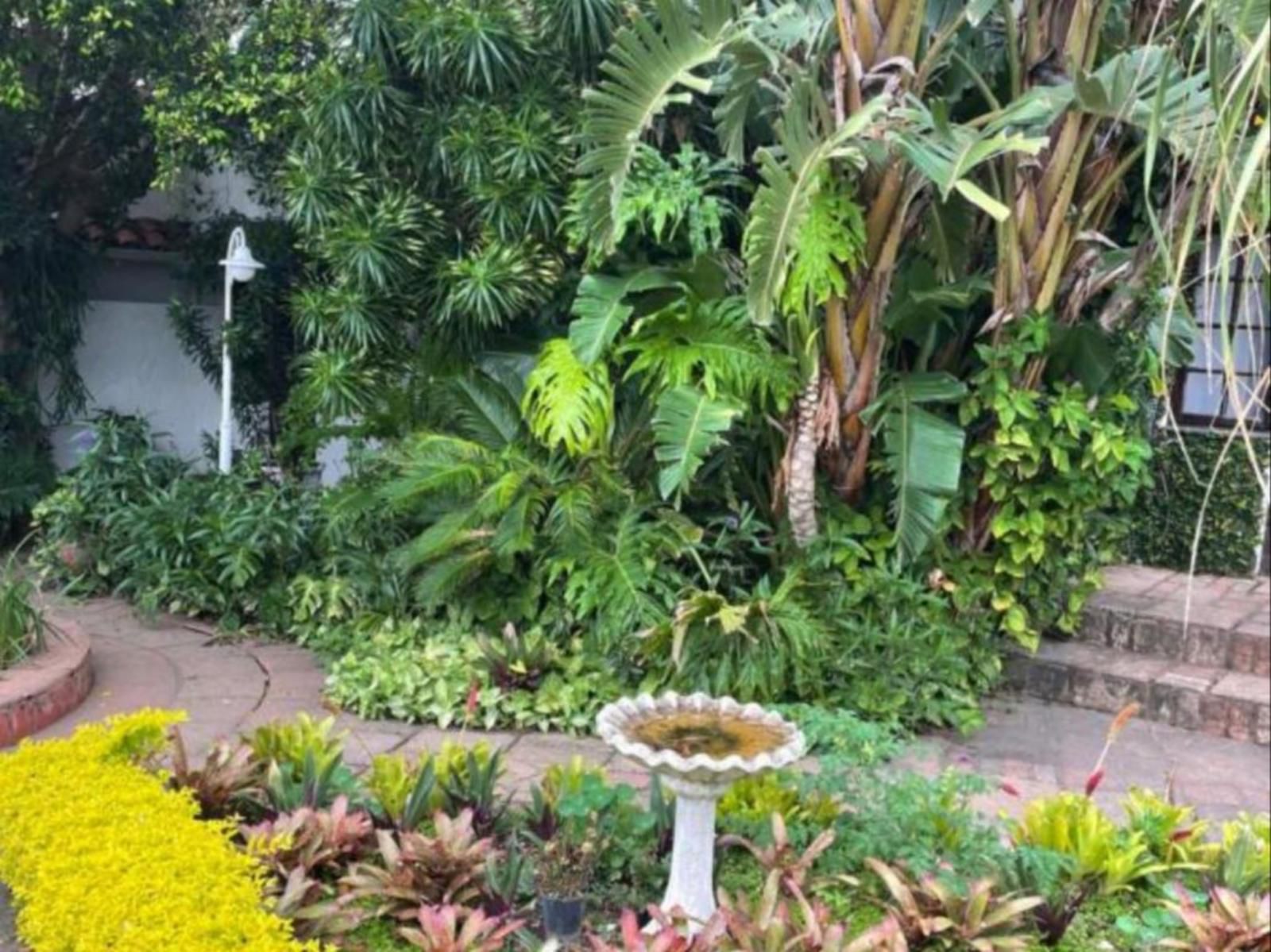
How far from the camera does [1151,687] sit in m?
5.34

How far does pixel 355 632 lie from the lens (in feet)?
18.1

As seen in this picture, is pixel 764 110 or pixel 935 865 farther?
pixel 764 110

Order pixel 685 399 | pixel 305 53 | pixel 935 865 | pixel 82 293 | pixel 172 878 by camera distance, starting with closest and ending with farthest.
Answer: pixel 172 878 → pixel 935 865 → pixel 685 399 → pixel 305 53 → pixel 82 293

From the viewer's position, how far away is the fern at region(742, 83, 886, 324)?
4180 millimetres

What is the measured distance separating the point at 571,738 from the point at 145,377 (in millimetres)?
5991

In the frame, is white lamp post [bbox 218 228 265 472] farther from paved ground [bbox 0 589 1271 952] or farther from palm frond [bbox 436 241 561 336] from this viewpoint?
palm frond [bbox 436 241 561 336]

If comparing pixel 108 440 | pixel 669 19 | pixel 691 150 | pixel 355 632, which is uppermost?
pixel 669 19

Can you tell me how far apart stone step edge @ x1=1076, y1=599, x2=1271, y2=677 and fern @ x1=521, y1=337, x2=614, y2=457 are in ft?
9.41

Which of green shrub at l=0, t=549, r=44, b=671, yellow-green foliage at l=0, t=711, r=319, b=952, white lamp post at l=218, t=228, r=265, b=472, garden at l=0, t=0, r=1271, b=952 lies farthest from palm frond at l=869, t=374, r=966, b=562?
white lamp post at l=218, t=228, r=265, b=472

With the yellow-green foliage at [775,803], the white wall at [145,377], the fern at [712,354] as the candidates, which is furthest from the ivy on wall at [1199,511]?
the white wall at [145,377]

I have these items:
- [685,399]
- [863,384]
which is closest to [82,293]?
[685,399]

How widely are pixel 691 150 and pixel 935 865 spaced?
11.2 feet

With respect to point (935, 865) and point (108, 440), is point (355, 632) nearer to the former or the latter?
point (108, 440)

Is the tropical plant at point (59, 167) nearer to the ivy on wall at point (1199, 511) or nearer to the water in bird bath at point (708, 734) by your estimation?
the water in bird bath at point (708, 734)
